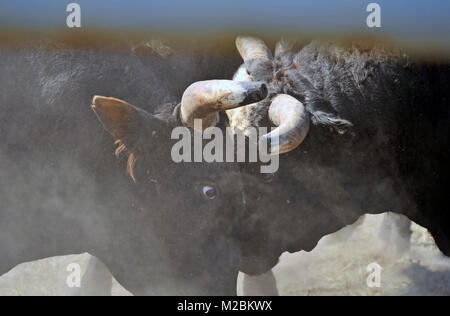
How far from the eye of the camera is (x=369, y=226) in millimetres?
3502

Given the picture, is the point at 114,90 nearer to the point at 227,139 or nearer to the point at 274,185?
the point at 227,139

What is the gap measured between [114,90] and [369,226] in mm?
2124

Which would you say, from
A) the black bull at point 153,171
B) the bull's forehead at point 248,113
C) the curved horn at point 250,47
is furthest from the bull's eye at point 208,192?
the curved horn at point 250,47

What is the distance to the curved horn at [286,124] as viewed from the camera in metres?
1.76

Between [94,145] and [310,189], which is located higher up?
[94,145]

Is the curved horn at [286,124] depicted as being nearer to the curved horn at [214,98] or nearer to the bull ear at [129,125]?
the curved horn at [214,98]

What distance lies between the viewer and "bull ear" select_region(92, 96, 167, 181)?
1729 millimetres

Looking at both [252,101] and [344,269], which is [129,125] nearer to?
[252,101]

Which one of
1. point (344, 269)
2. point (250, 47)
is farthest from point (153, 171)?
point (344, 269)

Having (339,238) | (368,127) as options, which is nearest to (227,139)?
(368,127)

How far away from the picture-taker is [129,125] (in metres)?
1.80

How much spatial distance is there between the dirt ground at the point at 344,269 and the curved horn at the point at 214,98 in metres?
0.90

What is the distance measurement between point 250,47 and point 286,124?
451 millimetres

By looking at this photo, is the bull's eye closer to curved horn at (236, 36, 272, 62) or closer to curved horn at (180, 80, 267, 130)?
curved horn at (180, 80, 267, 130)
